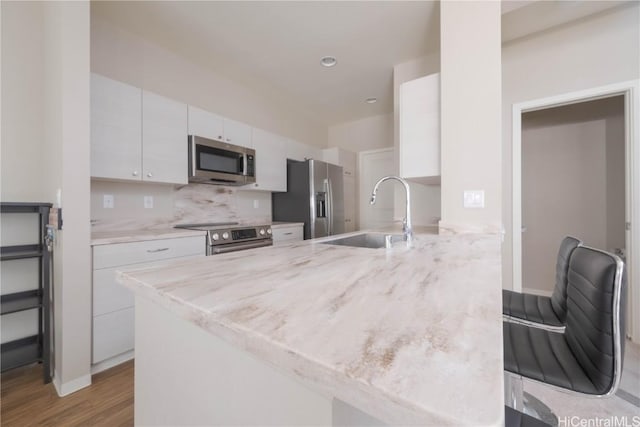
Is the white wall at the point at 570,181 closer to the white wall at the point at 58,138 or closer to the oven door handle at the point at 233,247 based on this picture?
the oven door handle at the point at 233,247

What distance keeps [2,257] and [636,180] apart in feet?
14.2

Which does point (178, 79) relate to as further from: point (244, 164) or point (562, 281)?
point (562, 281)

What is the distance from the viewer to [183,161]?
8.25ft

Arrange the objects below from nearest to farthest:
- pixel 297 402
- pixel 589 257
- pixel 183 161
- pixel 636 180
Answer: pixel 297 402 < pixel 589 257 < pixel 636 180 < pixel 183 161

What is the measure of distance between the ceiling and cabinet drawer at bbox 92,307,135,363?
88.8 inches

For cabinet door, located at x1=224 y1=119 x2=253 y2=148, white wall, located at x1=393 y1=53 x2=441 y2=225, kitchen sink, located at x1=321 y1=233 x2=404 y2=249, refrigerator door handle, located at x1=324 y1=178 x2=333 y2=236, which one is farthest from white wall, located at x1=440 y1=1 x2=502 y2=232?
cabinet door, located at x1=224 y1=119 x2=253 y2=148

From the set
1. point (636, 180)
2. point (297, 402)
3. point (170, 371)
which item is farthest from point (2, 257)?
point (636, 180)

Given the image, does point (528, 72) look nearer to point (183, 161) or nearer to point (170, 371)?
point (183, 161)

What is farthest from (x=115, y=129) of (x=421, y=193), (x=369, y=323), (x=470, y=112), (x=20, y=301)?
(x=421, y=193)

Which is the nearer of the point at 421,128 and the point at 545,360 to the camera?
the point at 545,360

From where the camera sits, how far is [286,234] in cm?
328

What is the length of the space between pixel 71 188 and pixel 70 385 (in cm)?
114

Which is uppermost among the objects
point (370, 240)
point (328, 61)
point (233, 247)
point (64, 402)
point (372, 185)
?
point (328, 61)

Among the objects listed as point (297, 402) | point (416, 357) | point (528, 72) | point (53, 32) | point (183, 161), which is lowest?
point (297, 402)
